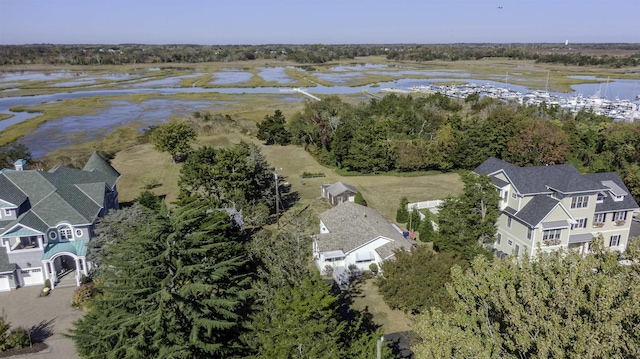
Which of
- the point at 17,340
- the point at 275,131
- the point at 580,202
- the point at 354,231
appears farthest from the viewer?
the point at 275,131

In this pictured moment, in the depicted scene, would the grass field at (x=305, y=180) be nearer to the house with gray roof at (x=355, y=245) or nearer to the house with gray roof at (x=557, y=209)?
the house with gray roof at (x=355, y=245)

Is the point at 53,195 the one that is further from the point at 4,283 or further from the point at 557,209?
the point at 557,209

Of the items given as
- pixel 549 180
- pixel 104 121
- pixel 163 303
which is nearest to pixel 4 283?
pixel 163 303

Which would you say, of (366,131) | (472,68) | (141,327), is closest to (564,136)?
(366,131)

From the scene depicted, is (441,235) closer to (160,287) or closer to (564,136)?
(160,287)

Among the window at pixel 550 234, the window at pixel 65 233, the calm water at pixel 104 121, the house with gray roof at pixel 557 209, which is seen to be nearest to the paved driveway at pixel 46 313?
the window at pixel 65 233

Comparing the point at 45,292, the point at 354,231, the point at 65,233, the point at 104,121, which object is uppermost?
the point at 65,233

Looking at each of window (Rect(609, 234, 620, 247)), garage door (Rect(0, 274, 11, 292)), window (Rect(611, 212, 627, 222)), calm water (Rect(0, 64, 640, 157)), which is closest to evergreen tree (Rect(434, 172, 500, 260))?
window (Rect(611, 212, 627, 222))

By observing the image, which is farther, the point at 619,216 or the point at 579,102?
the point at 579,102
